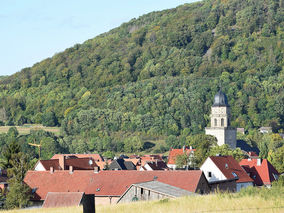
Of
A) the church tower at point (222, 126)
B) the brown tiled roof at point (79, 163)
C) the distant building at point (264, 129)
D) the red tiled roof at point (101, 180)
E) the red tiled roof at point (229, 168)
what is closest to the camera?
the red tiled roof at point (101, 180)

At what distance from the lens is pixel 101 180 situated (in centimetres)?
4725

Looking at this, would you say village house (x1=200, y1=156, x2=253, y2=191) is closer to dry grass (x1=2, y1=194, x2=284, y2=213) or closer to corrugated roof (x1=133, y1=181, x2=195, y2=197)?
corrugated roof (x1=133, y1=181, x2=195, y2=197)

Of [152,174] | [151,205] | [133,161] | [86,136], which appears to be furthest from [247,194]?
[86,136]

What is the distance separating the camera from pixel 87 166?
7031cm

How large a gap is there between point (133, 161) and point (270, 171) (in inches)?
1014

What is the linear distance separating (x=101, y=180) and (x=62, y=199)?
790 cm

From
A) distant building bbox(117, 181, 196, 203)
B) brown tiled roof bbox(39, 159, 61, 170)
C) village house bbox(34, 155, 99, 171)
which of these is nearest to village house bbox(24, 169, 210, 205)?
distant building bbox(117, 181, 196, 203)

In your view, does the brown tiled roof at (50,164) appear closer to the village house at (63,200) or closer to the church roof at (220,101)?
the village house at (63,200)

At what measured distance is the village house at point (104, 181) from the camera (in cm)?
4311

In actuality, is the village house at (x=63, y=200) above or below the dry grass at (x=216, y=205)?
below

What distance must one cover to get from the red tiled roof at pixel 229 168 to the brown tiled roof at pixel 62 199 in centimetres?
2138

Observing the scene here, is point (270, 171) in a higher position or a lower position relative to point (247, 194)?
lower

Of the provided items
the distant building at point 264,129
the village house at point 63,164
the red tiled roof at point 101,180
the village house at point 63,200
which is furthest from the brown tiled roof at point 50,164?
the distant building at point 264,129

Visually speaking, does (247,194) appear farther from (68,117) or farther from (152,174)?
(68,117)
